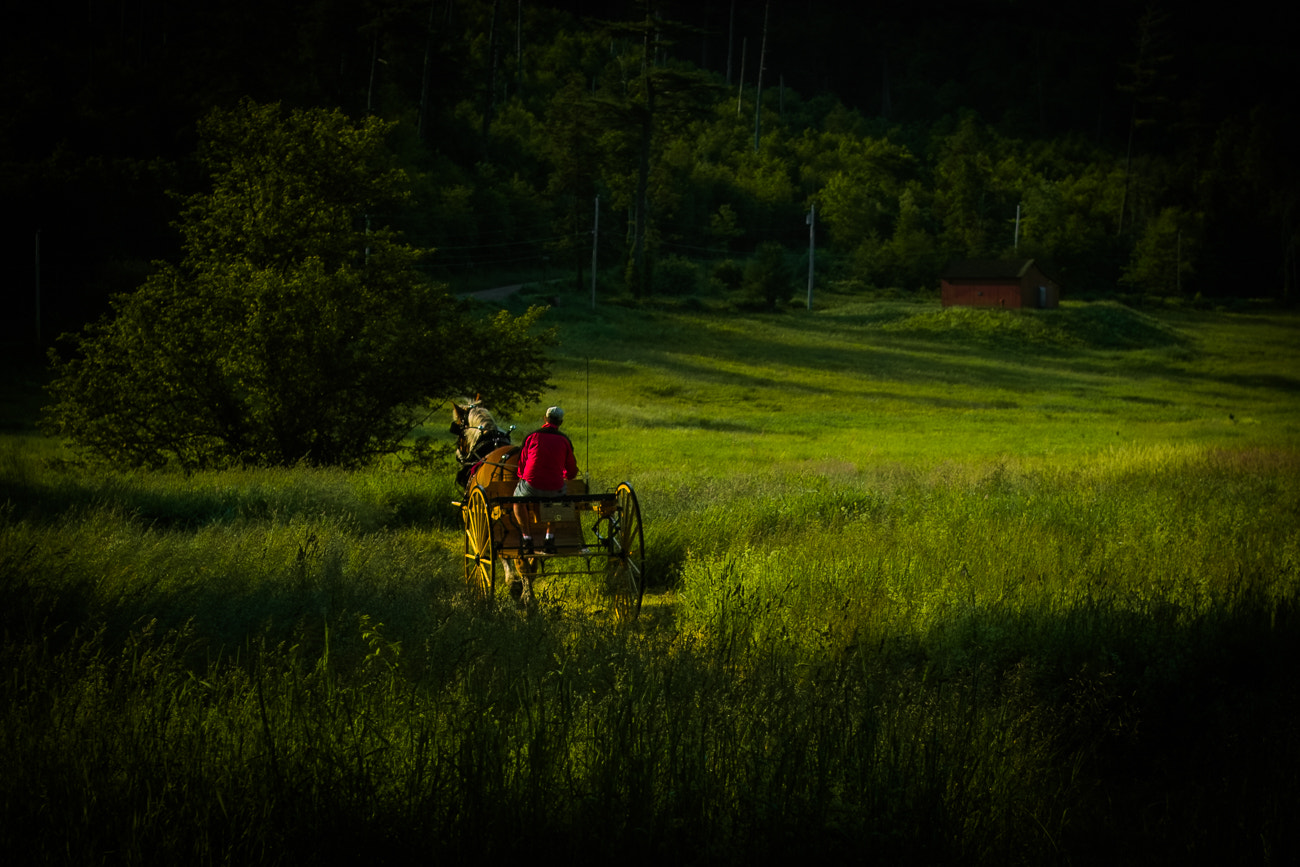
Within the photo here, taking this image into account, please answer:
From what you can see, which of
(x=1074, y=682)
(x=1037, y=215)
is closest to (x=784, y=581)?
(x=1074, y=682)

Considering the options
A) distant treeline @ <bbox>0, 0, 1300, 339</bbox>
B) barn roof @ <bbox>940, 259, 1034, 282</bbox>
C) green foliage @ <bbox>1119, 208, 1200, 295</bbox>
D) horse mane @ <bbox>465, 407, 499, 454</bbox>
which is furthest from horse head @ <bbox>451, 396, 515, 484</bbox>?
green foliage @ <bbox>1119, 208, 1200, 295</bbox>

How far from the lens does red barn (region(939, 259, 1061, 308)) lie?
86875mm

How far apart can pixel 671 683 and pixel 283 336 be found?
49.9 ft

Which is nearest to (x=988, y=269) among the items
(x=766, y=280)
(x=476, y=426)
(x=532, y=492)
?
(x=766, y=280)

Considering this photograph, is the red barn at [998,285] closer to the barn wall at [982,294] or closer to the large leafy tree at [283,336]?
the barn wall at [982,294]

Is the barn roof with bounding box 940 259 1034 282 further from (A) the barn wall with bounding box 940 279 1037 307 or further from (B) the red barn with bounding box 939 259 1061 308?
(A) the barn wall with bounding box 940 279 1037 307

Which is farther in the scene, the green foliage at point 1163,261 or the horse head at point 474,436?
the green foliage at point 1163,261

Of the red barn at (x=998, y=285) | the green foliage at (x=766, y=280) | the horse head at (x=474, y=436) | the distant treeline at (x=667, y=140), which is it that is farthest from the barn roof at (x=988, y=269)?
the horse head at (x=474, y=436)

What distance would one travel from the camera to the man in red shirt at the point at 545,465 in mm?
10469

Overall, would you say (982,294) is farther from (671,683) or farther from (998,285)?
(671,683)

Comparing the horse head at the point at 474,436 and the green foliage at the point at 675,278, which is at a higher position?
the green foliage at the point at 675,278

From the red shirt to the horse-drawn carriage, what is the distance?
206 millimetres

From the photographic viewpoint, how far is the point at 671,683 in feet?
18.9

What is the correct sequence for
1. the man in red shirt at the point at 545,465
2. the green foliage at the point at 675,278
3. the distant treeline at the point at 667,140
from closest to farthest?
the man in red shirt at the point at 545,465 < the distant treeline at the point at 667,140 < the green foliage at the point at 675,278
